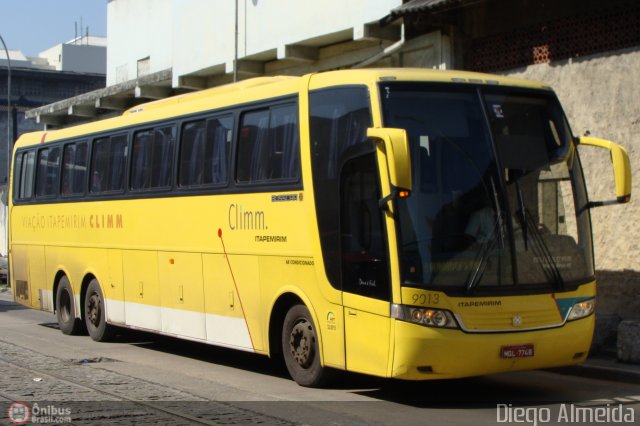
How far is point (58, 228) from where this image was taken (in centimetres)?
1720

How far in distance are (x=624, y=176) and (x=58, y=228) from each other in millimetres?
10296

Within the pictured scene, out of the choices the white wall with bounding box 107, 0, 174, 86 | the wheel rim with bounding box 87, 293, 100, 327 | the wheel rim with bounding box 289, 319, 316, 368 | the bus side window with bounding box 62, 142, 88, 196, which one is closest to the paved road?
the wheel rim with bounding box 289, 319, 316, 368

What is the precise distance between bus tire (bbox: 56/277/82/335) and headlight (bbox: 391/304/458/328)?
8765mm

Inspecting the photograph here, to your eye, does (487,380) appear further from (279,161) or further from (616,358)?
(279,161)

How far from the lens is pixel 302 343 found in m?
10.9

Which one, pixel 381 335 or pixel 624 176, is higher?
pixel 624 176

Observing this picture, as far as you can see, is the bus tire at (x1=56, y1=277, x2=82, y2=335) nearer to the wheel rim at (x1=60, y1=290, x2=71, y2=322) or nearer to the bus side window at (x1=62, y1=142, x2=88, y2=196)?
the wheel rim at (x1=60, y1=290, x2=71, y2=322)

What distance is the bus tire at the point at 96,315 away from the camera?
15852mm

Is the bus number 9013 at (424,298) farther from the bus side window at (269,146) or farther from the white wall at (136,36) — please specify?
the white wall at (136,36)

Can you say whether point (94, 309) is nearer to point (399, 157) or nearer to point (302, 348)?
point (302, 348)

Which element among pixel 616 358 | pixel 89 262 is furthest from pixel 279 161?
pixel 89 262

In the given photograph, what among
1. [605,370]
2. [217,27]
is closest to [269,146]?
[605,370]

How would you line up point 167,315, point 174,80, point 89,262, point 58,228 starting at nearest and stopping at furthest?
point 167,315 → point 89,262 → point 58,228 → point 174,80

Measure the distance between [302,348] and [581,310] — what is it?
2900mm
